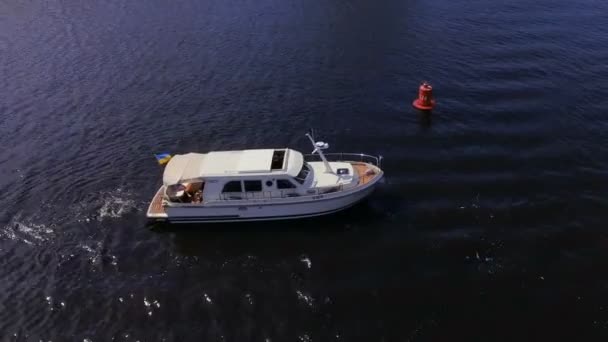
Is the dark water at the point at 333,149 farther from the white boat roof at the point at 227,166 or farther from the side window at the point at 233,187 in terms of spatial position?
the white boat roof at the point at 227,166

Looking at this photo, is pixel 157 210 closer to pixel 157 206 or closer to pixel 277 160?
pixel 157 206

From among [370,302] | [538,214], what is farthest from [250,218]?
[538,214]

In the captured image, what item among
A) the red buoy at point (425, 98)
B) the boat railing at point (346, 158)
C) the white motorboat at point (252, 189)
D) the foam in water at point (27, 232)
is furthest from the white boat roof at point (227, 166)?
the red buoy at point (425, 98)

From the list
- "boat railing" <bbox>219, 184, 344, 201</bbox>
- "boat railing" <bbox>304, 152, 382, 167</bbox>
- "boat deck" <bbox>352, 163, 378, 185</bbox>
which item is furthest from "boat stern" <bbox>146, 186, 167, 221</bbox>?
"boat deck" <bbox>352, 163, 378, 185</bbox>

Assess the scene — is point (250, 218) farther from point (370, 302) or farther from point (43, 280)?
point (43, 280)

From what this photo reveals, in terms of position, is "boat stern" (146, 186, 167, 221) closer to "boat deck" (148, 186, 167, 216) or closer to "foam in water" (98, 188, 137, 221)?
"boat deck" (148, 186, 167, 216)

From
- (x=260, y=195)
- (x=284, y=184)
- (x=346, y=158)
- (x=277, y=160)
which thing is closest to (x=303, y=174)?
(x=284, y=184)
